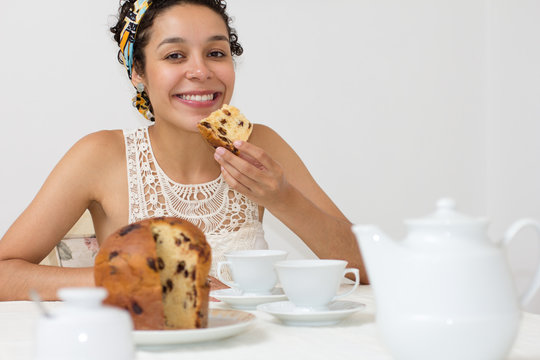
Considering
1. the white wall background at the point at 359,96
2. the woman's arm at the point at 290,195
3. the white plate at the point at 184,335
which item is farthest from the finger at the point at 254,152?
the white wall background at the point at 359,96

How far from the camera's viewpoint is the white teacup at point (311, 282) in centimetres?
89

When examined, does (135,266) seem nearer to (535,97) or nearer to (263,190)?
(263,190)

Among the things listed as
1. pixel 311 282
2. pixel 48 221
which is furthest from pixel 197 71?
pixel 311 282

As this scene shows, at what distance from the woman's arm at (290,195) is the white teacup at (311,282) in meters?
0.51

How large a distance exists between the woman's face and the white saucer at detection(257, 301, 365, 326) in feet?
2.84

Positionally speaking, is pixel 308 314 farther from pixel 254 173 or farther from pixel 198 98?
pixel 198 98

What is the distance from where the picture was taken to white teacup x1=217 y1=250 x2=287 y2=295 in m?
1.06

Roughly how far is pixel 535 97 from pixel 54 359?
276 cm

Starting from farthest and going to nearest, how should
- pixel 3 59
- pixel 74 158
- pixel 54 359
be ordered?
pixel 3 59 < pixel 74 158 < pixel 54 359

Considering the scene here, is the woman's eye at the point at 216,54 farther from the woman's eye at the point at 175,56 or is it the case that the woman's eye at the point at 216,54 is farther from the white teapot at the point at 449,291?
the white teapot at the point at 449,291

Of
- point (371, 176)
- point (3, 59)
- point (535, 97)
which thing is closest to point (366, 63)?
point (371, 176)

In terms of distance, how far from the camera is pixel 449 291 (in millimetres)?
597

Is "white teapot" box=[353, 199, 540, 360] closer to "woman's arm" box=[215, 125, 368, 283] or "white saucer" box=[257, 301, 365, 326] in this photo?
"white saucer" box=[257, 301, 365, 326]

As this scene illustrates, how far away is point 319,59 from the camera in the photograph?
113 inches
